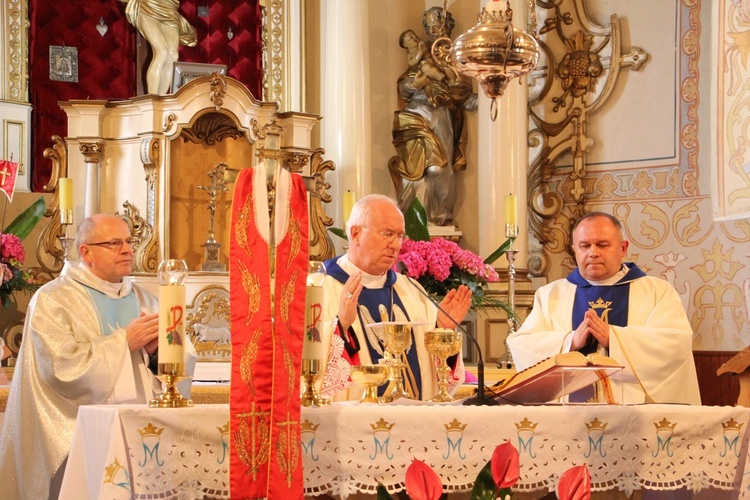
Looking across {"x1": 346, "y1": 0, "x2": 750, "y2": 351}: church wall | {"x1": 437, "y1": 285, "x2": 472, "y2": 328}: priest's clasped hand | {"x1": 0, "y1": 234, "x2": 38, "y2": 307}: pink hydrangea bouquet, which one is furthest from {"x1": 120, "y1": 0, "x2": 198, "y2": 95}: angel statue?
{"x1": 437, "y1": 285, "x2": 472, "y2": 328}: priest's clasped hand

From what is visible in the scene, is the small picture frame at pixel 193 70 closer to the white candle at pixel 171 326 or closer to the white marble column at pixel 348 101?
the white marble column at pixel 348 101

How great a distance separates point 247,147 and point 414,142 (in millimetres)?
1678

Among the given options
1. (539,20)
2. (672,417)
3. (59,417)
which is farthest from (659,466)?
(539,20)

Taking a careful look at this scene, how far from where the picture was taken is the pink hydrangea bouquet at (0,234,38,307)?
679 cm

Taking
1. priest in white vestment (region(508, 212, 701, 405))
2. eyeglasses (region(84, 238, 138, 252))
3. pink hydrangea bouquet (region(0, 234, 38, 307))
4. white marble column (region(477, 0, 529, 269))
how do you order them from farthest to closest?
white marble column (region(477, 0, 529, 269)) < pink hydrangea bouquet (region(0, 234, 38, 307)) < eyeglasses (region(84, 238, 138, 252)) < priest in white vestment (region(508, 212, 701, 405))

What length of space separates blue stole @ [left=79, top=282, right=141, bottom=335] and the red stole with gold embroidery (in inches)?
63.6

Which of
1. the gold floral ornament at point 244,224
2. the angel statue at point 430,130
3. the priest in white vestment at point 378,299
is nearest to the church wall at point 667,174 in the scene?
the angel statue at point 430,130

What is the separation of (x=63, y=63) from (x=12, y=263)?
2588 mm

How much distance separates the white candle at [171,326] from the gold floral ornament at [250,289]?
0.90ft

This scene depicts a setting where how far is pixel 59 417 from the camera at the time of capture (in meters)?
4.60

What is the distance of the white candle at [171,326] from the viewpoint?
3.38 metres

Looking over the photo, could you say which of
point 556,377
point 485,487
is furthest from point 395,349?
point 485,487

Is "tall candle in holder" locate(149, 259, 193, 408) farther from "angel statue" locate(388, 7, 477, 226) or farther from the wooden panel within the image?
"angel statue" locate(388, 7, 477, 226)

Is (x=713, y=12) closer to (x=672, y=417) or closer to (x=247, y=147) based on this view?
(x=247, y=147)
